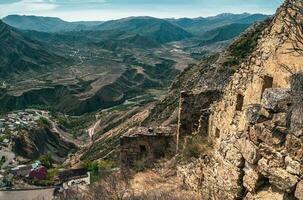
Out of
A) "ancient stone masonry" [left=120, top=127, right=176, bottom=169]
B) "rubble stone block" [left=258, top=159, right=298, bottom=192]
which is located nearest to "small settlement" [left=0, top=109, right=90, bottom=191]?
"ancient stone masonry" [left=120, top=127, right=176, bottom=169]

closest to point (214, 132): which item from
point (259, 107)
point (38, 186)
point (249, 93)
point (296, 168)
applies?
point (249, 93)

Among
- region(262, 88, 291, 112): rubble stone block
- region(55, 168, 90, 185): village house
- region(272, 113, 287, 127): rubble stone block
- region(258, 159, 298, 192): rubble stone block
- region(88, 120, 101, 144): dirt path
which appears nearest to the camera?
region(258, 159, 298, 192): rubble stone block

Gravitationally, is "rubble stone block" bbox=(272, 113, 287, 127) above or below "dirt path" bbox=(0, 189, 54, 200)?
above

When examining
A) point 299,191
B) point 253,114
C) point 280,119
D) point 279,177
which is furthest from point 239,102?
point 299,191

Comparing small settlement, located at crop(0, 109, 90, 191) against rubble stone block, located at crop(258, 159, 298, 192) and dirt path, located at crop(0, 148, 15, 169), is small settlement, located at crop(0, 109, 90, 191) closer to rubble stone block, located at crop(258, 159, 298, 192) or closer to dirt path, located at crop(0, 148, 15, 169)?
dirt path, located at crop(0, 148, 15, 169)

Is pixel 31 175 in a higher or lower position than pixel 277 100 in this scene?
lower

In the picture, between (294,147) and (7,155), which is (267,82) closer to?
(294,147)

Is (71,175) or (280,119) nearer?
(280,119)

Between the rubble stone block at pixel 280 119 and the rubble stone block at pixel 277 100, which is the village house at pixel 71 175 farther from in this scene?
the rubble stone block at pixel 280 119

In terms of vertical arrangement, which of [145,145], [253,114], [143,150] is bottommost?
[143,150]

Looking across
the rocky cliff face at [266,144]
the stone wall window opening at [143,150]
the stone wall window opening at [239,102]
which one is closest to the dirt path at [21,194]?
the stone wall window opening at [143,150]
